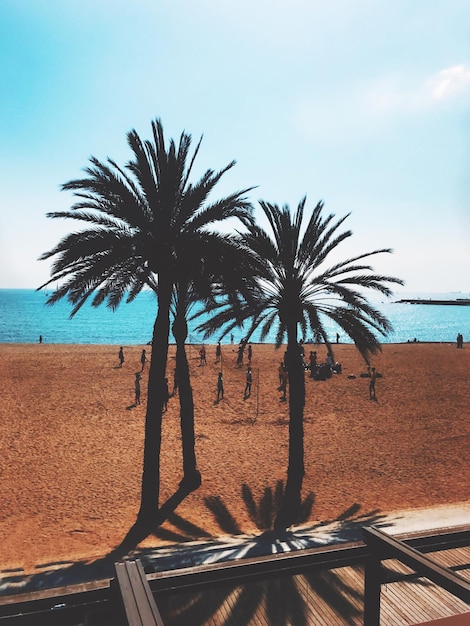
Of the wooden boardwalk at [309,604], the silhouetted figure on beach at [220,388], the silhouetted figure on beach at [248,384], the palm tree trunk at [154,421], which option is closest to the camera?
the wooden boardwalk at [309,604]

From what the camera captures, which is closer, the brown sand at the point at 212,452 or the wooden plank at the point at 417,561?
the wooden plank at the point at 417,561

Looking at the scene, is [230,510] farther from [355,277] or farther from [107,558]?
[355,277]

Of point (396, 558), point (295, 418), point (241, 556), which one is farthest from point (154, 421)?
point (396, 558)

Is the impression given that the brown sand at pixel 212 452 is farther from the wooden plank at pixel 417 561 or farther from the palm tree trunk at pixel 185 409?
the wooden plank at pixel 417 561

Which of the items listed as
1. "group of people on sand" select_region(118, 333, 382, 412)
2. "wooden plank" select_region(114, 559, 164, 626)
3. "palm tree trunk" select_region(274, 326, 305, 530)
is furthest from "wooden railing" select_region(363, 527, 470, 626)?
"group of people on sand" select_region(118, 333, 382, 412)

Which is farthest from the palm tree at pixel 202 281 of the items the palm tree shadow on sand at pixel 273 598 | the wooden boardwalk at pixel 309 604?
the wooden boardwalk at pixel 309 604

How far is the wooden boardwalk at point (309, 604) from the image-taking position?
563 cm

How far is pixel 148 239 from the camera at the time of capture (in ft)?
37.4

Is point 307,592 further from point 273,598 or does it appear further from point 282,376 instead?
point 282,376

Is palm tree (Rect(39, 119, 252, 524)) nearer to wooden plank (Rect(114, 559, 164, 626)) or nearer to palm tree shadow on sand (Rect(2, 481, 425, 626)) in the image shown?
palm tree shadow on sand (Rect(2, 481, 425, 626))

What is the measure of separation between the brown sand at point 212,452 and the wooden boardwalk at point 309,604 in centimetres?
396

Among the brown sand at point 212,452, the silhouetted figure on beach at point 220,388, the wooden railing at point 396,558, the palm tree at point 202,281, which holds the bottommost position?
the brown sand at point 212,452

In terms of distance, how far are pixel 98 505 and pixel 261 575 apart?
10477 millimetres

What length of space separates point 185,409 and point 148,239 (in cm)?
499
